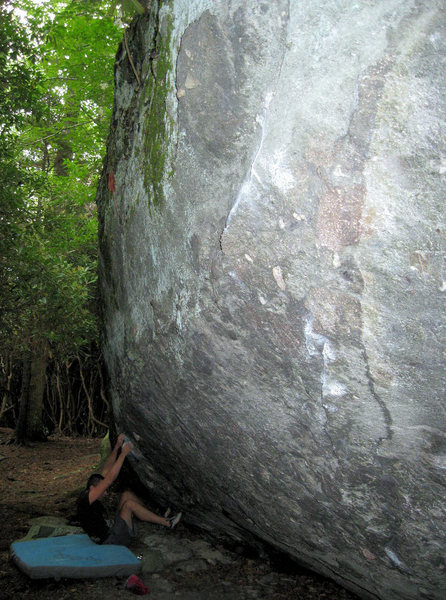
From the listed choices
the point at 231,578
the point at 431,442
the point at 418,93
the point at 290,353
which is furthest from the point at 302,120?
the point at 231,578

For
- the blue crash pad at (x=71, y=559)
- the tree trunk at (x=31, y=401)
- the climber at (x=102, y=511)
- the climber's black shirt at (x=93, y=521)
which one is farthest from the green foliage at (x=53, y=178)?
the blue crash pad at (x=71, y=559)

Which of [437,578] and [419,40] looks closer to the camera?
[419,40]

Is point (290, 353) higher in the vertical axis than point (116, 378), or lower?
higher

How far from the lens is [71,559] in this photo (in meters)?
3.59

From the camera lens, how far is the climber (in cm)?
396

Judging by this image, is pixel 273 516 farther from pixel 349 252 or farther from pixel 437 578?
pixel 349 252

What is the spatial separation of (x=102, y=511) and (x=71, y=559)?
53cm

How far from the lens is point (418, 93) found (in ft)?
6.56

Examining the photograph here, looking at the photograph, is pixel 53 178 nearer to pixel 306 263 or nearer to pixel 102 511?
pixel 102 511

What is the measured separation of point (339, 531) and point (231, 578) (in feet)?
4.00

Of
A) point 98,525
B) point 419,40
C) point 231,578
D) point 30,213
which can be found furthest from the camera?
point 30,213

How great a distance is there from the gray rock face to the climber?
40.0 inches

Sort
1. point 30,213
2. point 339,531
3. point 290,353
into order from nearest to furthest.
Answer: point 290,353 → point 339,531 → point 30,213

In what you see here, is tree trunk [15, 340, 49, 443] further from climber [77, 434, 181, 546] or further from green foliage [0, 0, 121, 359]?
climber [77, 434, 181, 546]
